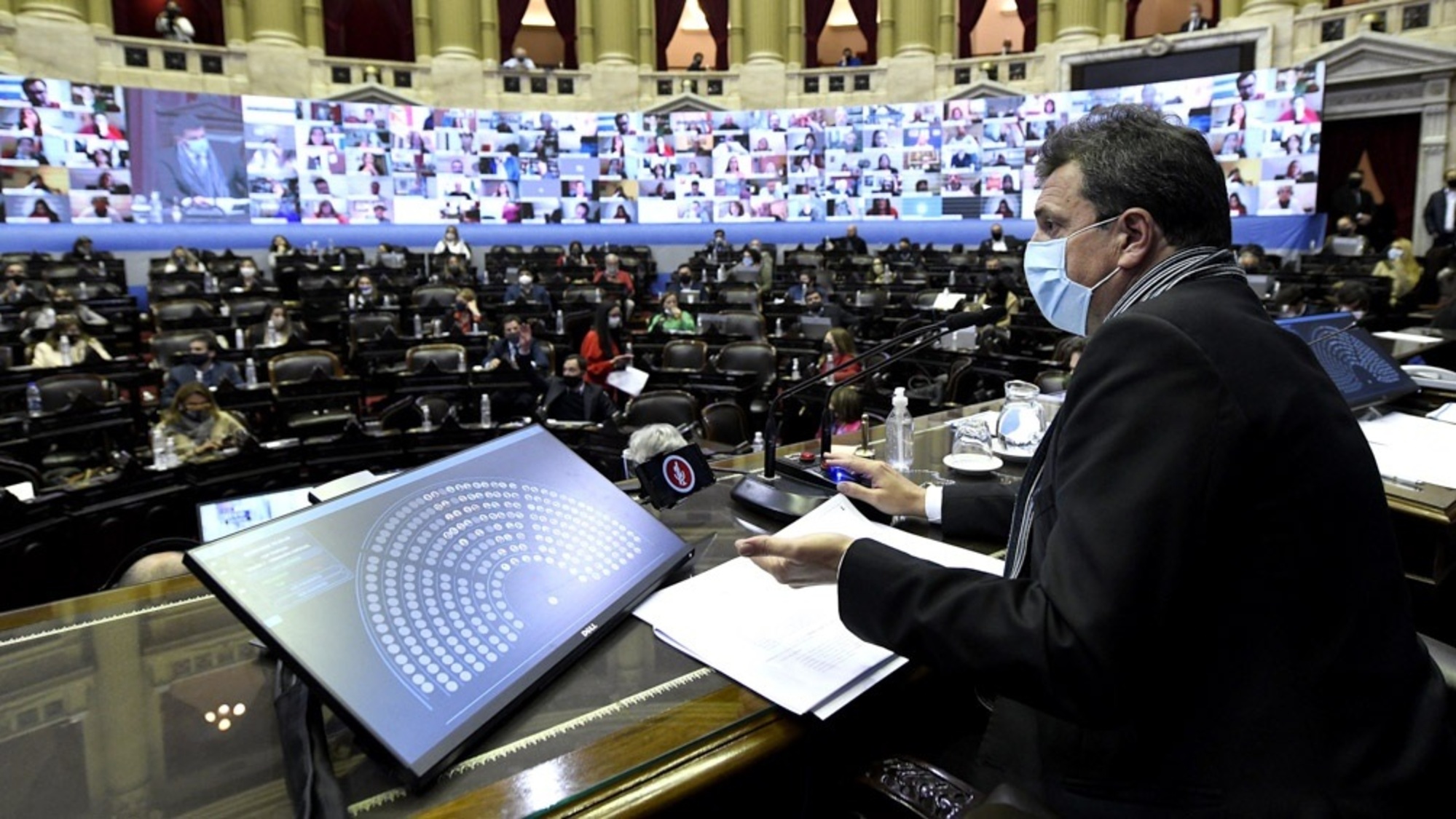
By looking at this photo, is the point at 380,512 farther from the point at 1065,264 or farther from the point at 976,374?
the point at 976,374

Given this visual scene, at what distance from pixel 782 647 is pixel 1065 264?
73 centimetres

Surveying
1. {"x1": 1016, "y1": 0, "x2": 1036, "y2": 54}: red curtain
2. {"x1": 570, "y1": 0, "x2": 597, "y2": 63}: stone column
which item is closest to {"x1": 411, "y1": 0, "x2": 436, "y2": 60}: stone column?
{"x1": 570, "y1": 0, "x2": 597, "y2": 63}: stone column

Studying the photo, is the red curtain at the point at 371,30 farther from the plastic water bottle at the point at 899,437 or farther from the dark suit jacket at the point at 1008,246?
the plastic water bottle at the point at 899,437

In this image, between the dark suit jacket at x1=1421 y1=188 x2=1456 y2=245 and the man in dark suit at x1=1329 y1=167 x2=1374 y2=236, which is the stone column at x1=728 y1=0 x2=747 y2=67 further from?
the dark suit jacket at x1=1421 y1=188 x2=1456 y2=245

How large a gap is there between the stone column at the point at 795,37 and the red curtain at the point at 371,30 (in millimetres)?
9123

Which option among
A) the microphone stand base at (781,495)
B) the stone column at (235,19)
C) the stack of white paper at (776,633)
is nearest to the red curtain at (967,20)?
the stone column at (235,19)

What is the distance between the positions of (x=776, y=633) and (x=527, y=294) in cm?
1188

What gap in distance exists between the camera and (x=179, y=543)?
284 cm

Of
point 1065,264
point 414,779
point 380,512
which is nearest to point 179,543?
point 380,512

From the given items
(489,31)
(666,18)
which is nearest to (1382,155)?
(666,18)

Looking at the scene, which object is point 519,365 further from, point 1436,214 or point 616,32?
point 616,32

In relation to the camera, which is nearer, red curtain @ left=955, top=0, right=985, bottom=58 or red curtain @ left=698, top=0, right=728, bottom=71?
red curtain @ left=955, top=0, right=985, bottom=58

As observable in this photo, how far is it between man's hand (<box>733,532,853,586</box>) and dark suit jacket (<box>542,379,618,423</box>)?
19.4ft

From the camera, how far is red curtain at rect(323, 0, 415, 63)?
22.3 m
